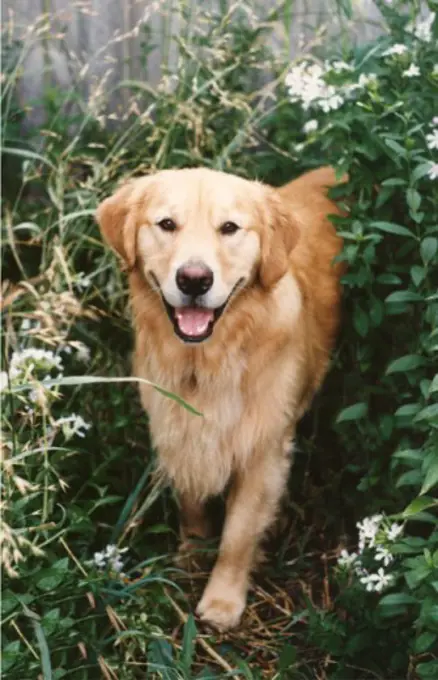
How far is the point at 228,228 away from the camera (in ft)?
9.68

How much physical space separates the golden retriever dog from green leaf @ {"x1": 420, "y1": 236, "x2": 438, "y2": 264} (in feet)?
1.45

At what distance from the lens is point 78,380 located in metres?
2.33

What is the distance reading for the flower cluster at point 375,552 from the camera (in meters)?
2.55

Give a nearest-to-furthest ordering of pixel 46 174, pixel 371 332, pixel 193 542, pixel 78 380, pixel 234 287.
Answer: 1. pixel 78 380
2. pixel 234 287
3. pixel 371 332
4. pixel 193 542
5. pixel 46 174

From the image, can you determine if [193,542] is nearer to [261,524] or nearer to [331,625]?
[261,524]

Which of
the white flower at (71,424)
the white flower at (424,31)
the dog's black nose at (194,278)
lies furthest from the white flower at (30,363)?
the white flower at (424,31)

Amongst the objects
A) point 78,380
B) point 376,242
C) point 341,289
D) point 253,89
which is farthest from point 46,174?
point 78,380

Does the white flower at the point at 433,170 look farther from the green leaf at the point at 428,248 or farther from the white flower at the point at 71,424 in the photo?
the white flower at the point at 71,424

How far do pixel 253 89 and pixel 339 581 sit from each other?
7.12 feet

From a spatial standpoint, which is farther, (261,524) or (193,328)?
(261,524)

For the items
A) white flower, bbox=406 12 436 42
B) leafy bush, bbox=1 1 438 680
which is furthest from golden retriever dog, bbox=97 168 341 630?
white flower, bbox=406 12 436 42

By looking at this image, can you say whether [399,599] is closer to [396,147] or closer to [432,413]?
[432,413]

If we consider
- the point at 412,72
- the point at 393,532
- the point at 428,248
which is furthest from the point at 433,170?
the point at 393,532

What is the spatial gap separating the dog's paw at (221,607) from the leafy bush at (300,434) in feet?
0.17
